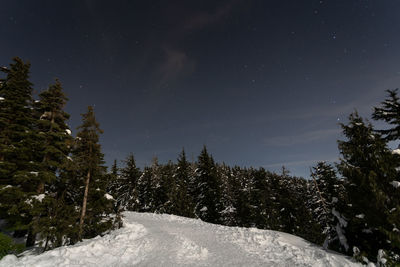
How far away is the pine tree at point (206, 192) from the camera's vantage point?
102 feet

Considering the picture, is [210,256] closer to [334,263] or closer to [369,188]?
[334,263]

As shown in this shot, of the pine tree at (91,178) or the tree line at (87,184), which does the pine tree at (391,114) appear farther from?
the pine tree at (91,178)

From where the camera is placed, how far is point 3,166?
48.8 feet

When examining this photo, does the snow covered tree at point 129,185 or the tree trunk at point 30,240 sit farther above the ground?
the snow covered tree at point 129,185

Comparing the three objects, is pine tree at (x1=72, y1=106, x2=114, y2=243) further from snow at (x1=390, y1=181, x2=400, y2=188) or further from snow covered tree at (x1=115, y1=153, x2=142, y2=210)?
snow covered tree at (x1=115, y1=153, x2=142, y2=210)

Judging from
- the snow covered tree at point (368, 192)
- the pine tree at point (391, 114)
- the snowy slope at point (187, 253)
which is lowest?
the snowy slope at point (187, 253)

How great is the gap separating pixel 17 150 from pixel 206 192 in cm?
2472

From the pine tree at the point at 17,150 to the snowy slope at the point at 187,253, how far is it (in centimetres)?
615

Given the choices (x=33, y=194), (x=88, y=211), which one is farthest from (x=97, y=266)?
(x=33, y=194)

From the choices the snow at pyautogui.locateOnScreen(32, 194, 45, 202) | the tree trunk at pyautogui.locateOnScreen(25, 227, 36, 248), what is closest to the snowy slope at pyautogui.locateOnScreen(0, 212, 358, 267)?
the snow at pyautogui.locateOnScreen(32, 194, 45, 202)

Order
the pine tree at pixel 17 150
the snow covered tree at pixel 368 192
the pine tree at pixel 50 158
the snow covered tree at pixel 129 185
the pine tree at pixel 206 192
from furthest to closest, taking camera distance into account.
Result: the snow covered tree at pixel 129 185 < the pine tree at pixel 206 192 < the pine tree at pixel 17 150 < the pine tree at pixel 50 158 < the snow covered tree at pixel 368 192

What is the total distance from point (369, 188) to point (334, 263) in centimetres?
372

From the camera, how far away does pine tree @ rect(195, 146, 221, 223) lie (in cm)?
3120

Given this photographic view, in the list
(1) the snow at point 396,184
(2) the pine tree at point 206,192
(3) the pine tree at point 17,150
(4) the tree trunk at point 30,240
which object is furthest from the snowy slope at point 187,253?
(2) the pine tree at point 206,192
